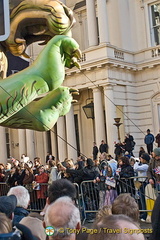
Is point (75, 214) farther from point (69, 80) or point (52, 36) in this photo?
point (69, 80)

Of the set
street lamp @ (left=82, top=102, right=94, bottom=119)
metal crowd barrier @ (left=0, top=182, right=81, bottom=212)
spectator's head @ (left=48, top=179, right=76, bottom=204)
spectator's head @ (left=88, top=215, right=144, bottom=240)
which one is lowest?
metal crowd barrier @ (left=0, top=182, right=81, bottom=212)

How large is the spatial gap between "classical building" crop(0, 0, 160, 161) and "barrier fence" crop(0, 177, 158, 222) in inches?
438

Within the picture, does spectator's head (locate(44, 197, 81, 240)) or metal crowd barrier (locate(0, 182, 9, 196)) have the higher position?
spectator's head (locate(44, 197, 81, 240))

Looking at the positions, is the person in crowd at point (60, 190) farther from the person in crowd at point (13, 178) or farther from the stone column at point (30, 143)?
the stone column at point (30, 143)

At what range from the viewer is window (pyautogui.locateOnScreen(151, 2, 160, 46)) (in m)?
22.3

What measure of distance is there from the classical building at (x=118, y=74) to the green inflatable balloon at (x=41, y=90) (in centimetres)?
1718

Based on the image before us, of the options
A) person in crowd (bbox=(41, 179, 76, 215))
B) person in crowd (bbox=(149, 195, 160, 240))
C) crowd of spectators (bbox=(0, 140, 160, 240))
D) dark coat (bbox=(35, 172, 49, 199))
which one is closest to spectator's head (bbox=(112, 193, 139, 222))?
crowd of spectators (bbox=(0, 140, 160, 240))

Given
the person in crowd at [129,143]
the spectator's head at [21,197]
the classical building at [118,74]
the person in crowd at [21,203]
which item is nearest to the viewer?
the person in crowd at [21,203]

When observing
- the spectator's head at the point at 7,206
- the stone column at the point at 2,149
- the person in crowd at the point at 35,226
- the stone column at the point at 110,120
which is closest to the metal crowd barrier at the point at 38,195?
the spectator's head at the point at 7,206

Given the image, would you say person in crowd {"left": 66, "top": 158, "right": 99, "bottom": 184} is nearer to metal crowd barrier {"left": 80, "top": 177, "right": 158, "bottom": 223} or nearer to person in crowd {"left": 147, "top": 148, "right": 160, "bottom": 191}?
metal crowd barrier {"left": 80, "top": 177, "right": 158, "bottom": 223}

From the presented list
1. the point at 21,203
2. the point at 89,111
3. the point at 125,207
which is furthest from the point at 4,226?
the point at 89,111

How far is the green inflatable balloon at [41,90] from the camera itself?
2.89 metres

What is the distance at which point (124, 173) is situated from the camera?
872 cm

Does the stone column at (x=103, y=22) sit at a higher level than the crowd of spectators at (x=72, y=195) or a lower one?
higher
